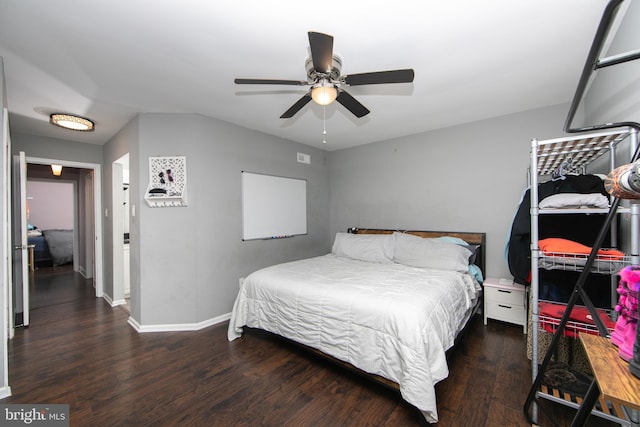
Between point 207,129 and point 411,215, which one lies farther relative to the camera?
point 411,215

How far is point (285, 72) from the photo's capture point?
7.07ft

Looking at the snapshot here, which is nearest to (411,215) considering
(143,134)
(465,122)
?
(465,122)

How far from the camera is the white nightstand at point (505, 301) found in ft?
9.21

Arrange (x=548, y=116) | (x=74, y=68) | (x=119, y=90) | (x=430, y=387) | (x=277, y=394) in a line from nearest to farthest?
(x=430, y=387)
(x=277, y=394)
(x=74, y=68)
(x=119, y=90)
(x=548, y=116)

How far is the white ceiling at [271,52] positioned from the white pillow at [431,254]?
1.51 m

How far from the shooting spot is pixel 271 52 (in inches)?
74.5

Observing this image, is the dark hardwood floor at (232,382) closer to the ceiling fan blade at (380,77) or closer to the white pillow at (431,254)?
the white pillow at (431,254)

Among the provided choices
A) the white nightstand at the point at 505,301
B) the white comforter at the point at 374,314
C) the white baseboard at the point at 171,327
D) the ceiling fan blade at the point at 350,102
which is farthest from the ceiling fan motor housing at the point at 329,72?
the white baseboard at the point at 171,327

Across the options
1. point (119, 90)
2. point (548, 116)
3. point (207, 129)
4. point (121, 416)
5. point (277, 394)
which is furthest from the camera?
point (207, 129)

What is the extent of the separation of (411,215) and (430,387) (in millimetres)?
2649

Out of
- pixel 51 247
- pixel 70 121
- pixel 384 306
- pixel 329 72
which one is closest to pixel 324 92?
pixel 329 72

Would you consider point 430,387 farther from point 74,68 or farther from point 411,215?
point 74,68

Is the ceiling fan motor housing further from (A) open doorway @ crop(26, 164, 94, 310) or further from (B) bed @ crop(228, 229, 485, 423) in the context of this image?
(A) open doorway @ crop(26, 164, 94, 310)

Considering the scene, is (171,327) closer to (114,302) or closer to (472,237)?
(114,302)
